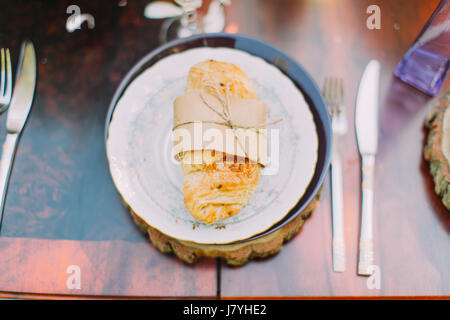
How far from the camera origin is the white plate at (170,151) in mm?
707

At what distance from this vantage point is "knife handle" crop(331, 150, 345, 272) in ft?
2.42

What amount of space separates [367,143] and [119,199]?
583 millimetres

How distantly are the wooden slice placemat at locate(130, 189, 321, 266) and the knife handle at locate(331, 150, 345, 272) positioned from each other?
0.07m

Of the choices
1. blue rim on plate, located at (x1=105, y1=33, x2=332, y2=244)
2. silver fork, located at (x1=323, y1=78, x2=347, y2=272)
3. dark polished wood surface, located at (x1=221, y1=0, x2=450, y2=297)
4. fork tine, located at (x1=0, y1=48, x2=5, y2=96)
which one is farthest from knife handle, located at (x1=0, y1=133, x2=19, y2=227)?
silver fork, located at (x1=323, y1=78, x2=347, y2=272)

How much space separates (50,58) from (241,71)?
508mm

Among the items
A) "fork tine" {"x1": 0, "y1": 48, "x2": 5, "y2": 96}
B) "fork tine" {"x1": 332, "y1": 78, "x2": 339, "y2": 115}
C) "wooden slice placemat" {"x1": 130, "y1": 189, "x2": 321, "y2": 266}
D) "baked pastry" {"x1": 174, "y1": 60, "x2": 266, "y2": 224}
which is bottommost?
"wooden slice placemat" {"x1": 130, "y1": 189, "x2": 321, "y2": 266}

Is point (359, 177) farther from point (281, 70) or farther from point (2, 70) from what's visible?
point (2, 70)

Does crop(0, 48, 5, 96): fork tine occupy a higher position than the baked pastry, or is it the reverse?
crop(0, 48, 5, 96): fork tine

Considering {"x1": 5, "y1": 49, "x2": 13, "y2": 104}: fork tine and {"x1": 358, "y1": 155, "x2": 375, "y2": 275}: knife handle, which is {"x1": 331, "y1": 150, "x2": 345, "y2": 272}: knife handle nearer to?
{"x1": 358, "y1": 155, "x2": 375, "y2": 275}: knife handle

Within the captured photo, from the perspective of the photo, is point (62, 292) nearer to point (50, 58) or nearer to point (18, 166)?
point (18, 166)

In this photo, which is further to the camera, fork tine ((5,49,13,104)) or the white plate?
fork tine ((5,49,13,104))
